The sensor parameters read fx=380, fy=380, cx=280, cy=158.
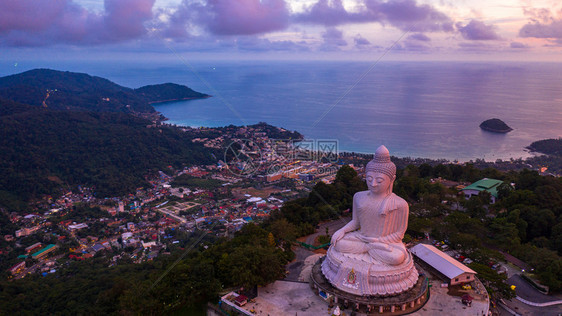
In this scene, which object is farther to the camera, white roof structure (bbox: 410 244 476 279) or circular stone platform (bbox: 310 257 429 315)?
white roof structure (bbox: 410 244 476 279)

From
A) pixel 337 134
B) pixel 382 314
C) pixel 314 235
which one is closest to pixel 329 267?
pixel 382 314

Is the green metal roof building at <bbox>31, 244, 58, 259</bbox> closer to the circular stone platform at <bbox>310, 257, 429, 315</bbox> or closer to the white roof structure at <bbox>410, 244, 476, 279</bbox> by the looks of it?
the circular stone platform at <bbox>310, 257, 429, 315</bbox>

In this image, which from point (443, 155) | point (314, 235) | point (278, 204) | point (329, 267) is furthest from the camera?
point (443, 155)

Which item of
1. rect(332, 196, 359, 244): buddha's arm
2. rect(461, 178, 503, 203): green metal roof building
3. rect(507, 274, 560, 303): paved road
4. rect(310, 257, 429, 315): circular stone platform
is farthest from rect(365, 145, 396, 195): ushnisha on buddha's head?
rect(461, 178, 503, 203): green metal roof building

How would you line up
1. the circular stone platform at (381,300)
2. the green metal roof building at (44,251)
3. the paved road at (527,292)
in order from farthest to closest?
the green metal roof building at (44,251) → the paved road at (527,292) → the circular stone platform at (381,300)

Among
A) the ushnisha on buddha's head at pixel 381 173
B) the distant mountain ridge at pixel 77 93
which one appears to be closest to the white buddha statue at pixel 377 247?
the ushnisha on buddha's head at pixel 381 173

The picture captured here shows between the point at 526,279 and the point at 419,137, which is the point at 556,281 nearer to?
the point at 526,279

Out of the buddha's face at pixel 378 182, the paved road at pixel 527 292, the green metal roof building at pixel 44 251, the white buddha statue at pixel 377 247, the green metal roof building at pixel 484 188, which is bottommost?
the green metal roof building at pixel 44 251

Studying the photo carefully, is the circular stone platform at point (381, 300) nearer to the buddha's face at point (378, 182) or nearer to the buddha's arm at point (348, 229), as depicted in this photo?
the buddha's arm at point (348, 229)
